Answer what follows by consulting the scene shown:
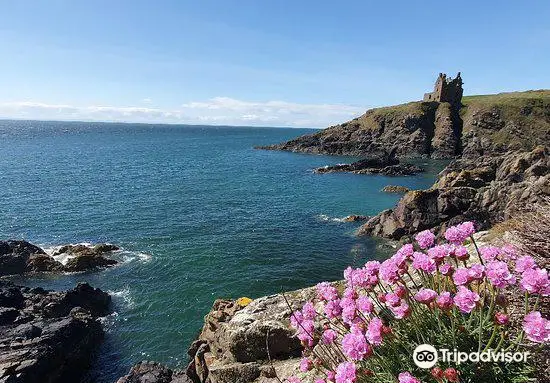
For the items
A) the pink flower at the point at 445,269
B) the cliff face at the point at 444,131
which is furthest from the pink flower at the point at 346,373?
the cliff face at the point at 444,131

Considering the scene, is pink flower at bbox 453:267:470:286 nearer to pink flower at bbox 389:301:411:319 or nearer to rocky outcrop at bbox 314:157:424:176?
pink flower at bbox 389:301:411:319

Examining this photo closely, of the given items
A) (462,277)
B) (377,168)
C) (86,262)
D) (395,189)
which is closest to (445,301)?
(462,277)

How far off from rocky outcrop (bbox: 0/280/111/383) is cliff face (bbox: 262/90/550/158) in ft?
346

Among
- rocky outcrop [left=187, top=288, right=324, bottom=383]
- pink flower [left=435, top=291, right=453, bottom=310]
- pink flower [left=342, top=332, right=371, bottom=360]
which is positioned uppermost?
pink flower [left=435, top=291, right=453, bottom=310]

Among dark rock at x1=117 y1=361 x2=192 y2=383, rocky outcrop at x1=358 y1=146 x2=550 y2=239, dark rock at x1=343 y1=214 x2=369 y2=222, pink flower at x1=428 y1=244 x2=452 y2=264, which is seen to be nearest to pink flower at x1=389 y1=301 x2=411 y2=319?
pink flower at x1=428 y1=244 x2=452 y2=264

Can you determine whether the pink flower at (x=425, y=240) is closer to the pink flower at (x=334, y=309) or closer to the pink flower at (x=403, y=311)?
the pink flower at (x=403, y=311)

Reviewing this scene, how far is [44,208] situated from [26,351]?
40763 mm

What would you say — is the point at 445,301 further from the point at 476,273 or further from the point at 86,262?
the point at 86,262

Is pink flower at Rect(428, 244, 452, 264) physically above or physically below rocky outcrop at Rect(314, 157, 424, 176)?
above

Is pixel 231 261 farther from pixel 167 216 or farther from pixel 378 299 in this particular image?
pixel 378 299

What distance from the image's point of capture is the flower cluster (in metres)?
4.90

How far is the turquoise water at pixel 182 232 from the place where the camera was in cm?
2792

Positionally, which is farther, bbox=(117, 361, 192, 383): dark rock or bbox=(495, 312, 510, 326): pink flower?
bbox=(117, 361, 192, 383): dark rock

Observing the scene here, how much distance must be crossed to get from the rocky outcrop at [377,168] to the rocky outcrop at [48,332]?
70017 millimetres
